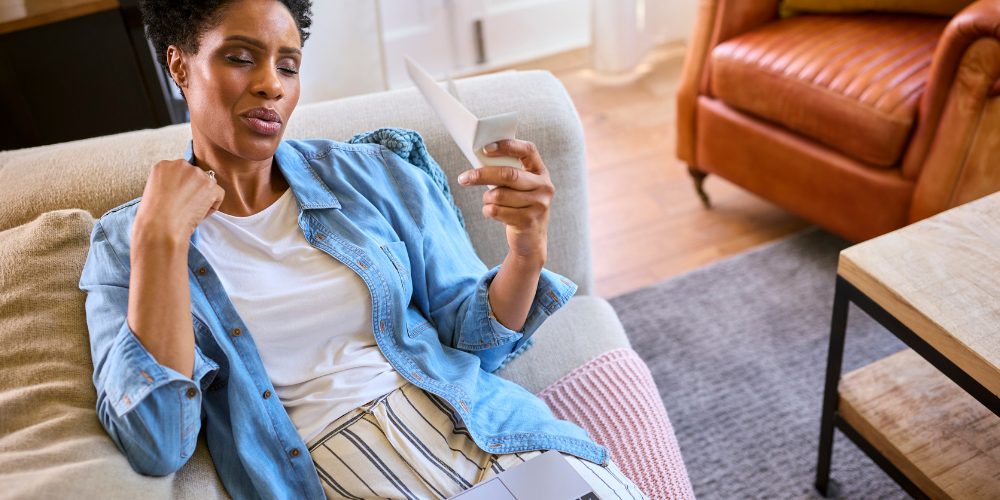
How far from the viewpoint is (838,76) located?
5.57 feet

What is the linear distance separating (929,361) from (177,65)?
42.8 inches

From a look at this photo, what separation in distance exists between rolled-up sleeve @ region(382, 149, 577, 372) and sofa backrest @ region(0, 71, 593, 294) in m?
A: 0.15

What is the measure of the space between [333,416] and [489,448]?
0.20 meters

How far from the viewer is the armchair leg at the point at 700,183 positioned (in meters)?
2.18

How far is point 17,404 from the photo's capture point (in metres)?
0.79

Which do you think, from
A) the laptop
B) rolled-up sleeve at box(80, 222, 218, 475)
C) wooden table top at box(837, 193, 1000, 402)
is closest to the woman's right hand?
rolled-up sleeve at box(80, 222, 218, 475)

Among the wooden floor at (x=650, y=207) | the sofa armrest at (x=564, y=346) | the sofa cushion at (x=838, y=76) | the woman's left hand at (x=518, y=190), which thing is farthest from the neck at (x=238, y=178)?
the sofa cushion at (x=838, y=76)

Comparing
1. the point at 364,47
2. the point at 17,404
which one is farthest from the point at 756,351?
the point at 17,404

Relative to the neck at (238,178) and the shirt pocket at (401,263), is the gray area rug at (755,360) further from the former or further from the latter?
the neck at (238,178)

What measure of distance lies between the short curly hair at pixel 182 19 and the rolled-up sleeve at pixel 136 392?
300mm

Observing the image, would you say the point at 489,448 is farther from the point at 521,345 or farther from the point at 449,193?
the point at 449,193

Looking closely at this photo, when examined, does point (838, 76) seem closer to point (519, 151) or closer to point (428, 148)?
point (428, 148)

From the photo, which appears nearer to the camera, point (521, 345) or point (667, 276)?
point (521, 345)

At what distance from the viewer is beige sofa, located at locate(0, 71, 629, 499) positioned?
2.51ft
